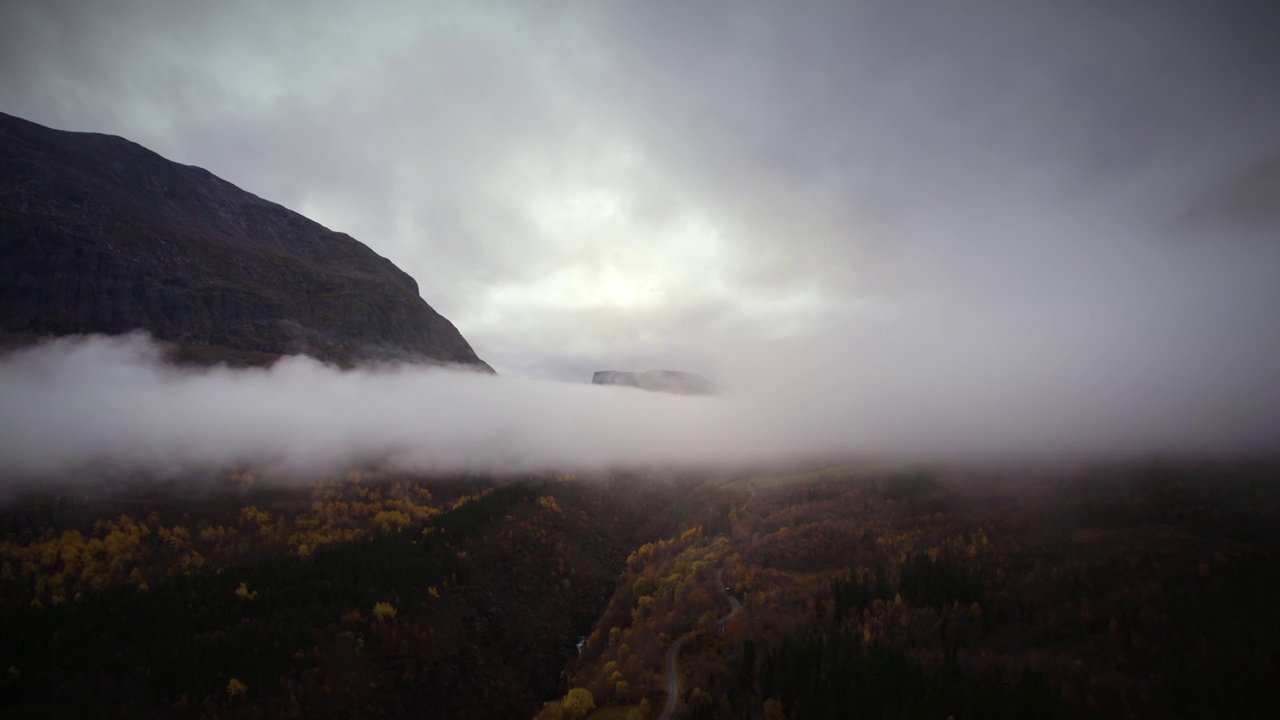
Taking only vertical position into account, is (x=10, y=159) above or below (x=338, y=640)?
above

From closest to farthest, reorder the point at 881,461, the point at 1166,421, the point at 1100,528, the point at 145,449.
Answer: the point at 1100,528 < the point at 145,449 < the point at 1166,421 < the point at 881,461

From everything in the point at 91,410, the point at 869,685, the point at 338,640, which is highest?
the point at 91,410

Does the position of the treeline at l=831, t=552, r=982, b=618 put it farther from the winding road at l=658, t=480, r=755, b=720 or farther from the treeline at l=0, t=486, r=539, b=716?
the treeline at l=0, t=486, r=539, b=716

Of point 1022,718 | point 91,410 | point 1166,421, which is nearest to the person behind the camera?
point 1022,718

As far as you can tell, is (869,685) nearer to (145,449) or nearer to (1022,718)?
(1022,718)

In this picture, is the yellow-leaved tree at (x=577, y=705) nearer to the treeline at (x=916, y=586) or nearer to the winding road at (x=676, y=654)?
the winding road at (x=676, y=654)

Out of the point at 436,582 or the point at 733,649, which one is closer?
the point at 733,649

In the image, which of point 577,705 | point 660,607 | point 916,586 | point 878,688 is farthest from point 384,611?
point 916,586

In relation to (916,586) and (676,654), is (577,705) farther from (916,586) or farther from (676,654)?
(916,586)

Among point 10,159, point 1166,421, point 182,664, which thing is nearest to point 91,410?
point 10,159

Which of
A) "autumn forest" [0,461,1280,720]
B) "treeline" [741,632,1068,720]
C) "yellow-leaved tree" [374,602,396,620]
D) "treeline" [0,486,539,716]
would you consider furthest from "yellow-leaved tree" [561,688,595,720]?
"treeline" [0,486,539,716]
